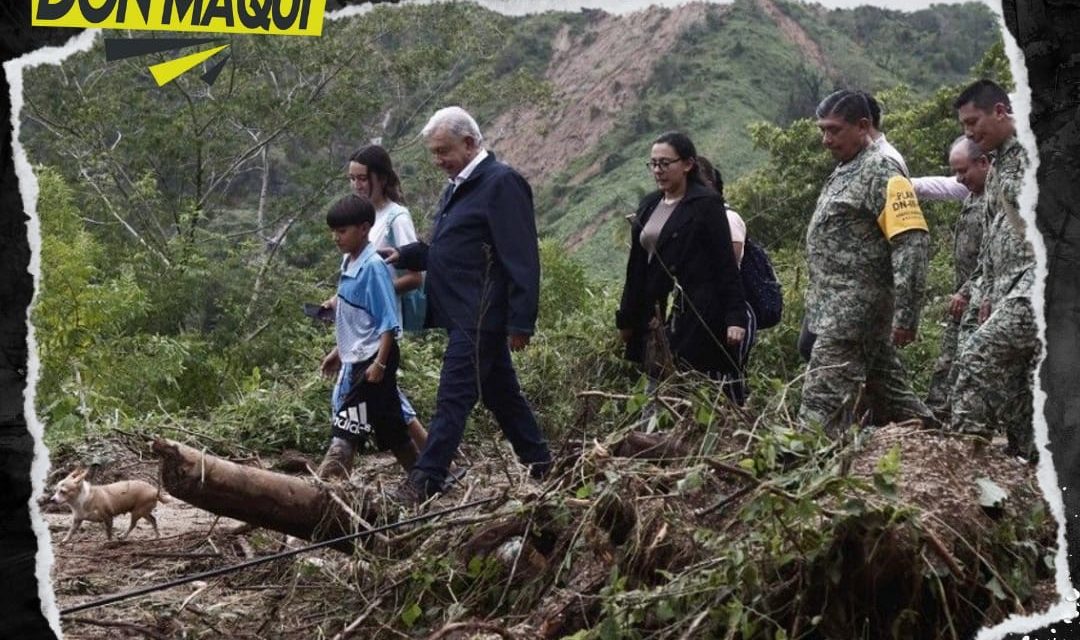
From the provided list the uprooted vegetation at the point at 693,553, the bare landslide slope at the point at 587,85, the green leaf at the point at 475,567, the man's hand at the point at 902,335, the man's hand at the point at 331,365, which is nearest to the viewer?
the uprooted vegetation at the point at 693,553

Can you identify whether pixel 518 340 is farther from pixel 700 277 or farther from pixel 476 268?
pixel 700 277

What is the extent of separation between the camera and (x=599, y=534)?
3.48 metres

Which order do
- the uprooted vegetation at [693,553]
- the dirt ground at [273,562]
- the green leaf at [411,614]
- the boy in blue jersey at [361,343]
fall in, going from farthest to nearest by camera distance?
the boy in blue jersey at [361,343], the green leaf at [411,614], the dirt ground at [273,562], the uprooted vegetation at [693,553]

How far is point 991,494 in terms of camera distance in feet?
10.2

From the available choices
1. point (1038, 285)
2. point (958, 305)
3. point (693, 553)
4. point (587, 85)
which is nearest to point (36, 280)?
point (1038, 285)

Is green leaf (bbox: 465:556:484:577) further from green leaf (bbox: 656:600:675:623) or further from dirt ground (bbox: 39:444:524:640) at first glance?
green leaf (bbox: 656:600:675:623)

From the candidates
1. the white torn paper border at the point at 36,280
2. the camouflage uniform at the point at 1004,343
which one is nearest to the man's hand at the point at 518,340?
the camouflage uniform at the point at 1004,343

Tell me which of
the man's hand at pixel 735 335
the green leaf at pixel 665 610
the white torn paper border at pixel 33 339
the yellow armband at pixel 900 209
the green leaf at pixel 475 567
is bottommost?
the green leaf at pixel 475 567

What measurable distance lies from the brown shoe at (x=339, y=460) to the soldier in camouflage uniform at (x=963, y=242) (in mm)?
2418

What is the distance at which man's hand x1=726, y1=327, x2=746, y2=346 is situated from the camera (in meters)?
5.28

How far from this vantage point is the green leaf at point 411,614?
11.9ft

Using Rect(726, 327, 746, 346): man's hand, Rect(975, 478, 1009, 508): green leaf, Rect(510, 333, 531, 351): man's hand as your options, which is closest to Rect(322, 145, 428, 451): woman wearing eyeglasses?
Rect(510, 333, 531, 351): man's hand

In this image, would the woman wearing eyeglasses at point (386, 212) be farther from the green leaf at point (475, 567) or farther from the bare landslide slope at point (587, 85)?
the bare landslide slope at point (587, 85)

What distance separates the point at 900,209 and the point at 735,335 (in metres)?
0.77
